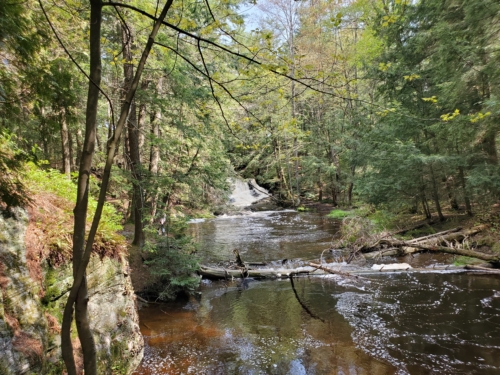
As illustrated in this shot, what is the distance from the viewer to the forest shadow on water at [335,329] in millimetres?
4359

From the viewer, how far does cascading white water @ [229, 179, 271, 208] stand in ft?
86.8

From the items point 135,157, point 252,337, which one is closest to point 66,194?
point 135,157

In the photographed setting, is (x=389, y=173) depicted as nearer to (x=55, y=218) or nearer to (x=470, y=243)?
(x=470, y=243)

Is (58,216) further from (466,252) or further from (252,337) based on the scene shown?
(466,252)

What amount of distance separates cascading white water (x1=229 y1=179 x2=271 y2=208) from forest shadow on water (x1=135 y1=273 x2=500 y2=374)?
18.5m

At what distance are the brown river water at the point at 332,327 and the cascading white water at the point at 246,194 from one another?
718 inches

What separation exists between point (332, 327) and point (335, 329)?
0.28 feet

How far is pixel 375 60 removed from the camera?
12.7 meters

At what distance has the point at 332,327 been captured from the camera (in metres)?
5.46

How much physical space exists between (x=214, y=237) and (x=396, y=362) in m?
10.4

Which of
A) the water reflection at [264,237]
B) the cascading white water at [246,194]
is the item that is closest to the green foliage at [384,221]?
the water reflection at [264,237]

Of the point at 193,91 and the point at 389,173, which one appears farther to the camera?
the point at 389,173

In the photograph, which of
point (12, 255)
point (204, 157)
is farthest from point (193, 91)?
point (12, 255)

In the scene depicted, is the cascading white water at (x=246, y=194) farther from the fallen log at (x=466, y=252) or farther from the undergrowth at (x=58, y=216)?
the undergrowth at (x=58, y=216)
